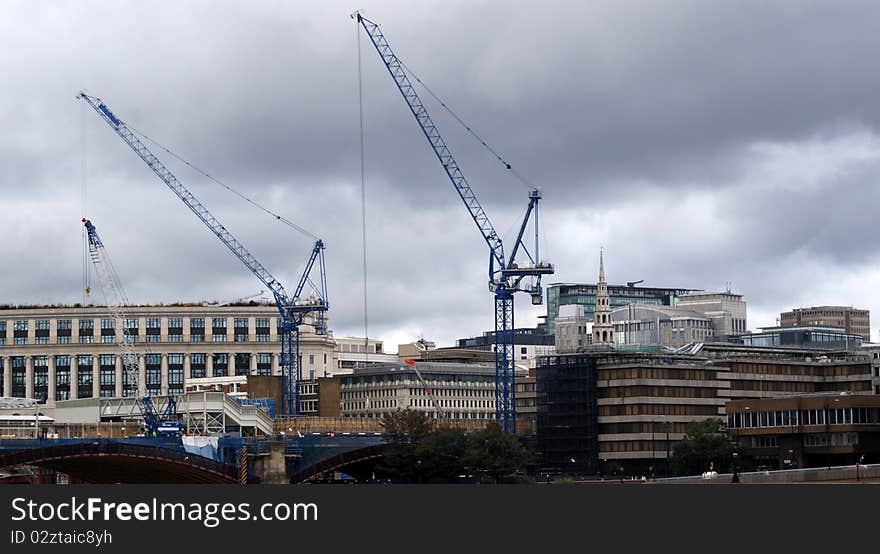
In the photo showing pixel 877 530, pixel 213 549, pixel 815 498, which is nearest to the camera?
pixel 213 549

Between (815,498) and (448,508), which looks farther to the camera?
(815,498)

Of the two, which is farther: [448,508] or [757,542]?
[448,508]

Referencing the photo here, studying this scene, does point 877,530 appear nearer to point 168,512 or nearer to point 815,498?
point 815,498

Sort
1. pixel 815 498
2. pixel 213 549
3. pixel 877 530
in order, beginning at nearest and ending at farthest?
pixel 213 549
pixel 877 530
pixel 815 498

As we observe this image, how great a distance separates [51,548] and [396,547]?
22565mm

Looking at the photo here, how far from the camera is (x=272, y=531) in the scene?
127188mm

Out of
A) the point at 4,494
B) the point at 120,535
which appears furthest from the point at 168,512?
the point at 4,494

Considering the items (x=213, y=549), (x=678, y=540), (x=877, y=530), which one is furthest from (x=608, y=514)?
(x=213, y=549)

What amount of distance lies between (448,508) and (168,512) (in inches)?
879

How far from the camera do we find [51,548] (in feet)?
408

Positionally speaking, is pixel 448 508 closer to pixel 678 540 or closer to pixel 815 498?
pixel 678 540
